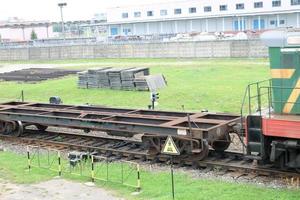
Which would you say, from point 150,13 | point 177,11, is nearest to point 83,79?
point 177,11

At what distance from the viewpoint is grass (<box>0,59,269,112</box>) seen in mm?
24453

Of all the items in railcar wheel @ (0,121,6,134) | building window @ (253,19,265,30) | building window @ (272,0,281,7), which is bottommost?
railcar wheel @ (0,121,6,134)

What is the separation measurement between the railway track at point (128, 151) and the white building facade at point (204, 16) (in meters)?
62.3

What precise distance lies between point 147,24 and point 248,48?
166ft

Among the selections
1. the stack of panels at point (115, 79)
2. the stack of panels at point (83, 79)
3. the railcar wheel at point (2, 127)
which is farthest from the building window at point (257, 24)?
the railcar wheel at point (2, 127)

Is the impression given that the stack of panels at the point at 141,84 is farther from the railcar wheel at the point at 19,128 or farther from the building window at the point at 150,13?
the building window at the point at 150,13

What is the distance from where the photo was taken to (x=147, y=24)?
96.4 m

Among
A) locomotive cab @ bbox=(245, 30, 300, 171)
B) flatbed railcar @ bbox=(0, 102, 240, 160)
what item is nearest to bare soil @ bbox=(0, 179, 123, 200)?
flatbed railcar @ bbox=(0, 102, 240, 160)

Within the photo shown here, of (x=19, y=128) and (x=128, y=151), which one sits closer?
(x=128, y=151)

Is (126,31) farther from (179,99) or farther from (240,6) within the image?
(179,99)

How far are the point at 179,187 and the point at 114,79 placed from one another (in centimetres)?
2032

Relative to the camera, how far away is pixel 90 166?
13.7 m

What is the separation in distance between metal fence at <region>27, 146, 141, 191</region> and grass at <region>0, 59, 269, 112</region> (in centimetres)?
909

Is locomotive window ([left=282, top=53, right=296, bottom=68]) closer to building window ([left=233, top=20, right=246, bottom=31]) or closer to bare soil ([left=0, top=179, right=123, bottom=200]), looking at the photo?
bare soil ([left=0, top=179, right=123, bottom=200])
